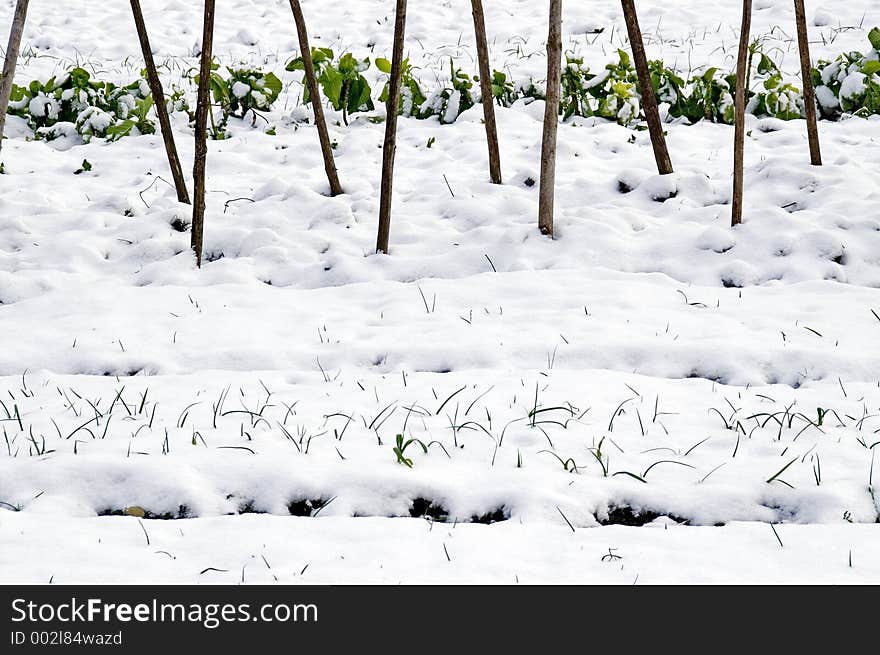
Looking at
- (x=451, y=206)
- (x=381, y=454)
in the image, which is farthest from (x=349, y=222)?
(x=381, y=454)

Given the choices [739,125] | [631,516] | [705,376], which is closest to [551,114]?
[739,125]

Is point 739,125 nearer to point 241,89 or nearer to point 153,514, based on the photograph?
point 153,514

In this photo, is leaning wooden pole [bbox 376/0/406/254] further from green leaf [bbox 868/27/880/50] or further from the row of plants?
green leaf [bbox 868/27/880/50]

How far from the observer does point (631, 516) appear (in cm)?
259

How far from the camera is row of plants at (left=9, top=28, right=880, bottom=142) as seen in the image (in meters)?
6.42

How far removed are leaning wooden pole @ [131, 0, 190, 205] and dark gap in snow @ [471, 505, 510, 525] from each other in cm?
348

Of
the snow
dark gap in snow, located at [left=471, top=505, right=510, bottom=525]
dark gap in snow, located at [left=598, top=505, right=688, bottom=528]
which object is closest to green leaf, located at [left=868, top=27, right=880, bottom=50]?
the snow

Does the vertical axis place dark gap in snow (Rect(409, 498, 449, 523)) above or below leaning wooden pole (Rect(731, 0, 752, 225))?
below

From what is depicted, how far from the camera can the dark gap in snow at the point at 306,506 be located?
2.63m

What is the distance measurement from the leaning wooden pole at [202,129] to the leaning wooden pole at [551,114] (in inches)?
69.6

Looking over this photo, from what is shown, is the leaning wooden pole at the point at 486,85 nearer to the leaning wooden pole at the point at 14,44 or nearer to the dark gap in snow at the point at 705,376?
the dark gap in snow at the point at 705,376

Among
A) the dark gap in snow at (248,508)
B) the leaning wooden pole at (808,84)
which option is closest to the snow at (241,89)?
the leaning wooden pole at (808,84)

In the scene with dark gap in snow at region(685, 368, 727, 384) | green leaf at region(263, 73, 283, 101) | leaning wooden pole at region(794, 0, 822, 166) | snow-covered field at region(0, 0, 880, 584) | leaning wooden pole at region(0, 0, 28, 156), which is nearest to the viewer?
snow-covered field at region(0, 0, 880, 584)

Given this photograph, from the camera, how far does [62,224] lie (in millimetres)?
5246
